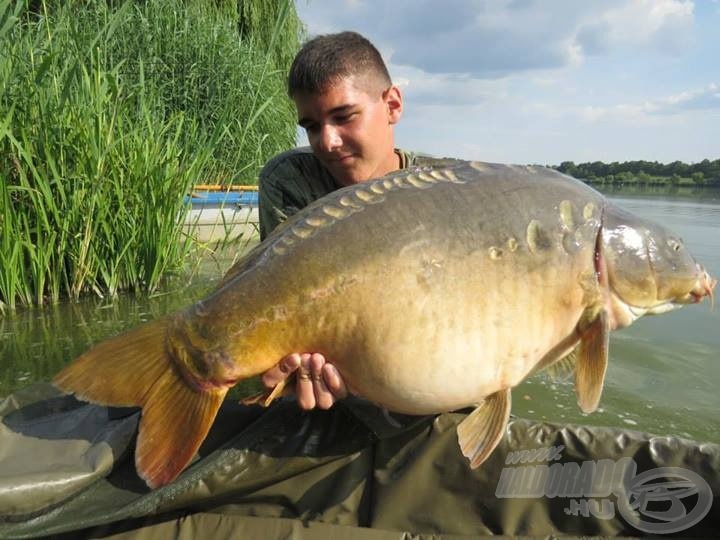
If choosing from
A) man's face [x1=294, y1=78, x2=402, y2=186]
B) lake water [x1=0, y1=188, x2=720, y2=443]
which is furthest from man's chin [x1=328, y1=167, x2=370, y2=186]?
lake water [x1=0, y1=188, x2=720, y2=443]

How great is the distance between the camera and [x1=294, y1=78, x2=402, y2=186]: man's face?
5.56 ft

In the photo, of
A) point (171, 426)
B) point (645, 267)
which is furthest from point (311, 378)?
point (645, 267)

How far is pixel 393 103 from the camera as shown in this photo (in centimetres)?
190

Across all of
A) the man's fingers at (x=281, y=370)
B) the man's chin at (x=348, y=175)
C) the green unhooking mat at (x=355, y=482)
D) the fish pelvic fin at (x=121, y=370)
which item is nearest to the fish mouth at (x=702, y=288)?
the green unhooking mat at (x=355, y=482)

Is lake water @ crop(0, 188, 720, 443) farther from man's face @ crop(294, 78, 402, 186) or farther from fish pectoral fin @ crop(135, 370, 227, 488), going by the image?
fish pectoral fin @ crop(135, 370, 227, 488)

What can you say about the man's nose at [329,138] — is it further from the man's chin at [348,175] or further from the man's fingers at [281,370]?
the man's fingers at [281,370]

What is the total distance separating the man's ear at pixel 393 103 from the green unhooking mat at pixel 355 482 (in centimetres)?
96

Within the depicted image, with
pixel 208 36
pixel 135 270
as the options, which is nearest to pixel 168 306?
pixel 135 270

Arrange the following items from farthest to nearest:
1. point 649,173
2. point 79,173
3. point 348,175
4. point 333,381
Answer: point 649,173 < point 79,173 < point 348,175 < point 333,381

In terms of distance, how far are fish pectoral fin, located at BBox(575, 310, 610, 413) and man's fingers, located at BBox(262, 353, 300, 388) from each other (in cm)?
57

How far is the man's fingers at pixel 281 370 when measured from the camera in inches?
46.2

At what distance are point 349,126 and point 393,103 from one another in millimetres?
251

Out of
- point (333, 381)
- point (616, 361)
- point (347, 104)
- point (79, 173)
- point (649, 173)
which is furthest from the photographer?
point (649, 173)

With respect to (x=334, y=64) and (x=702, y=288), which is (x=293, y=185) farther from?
(x=702, y=288)
